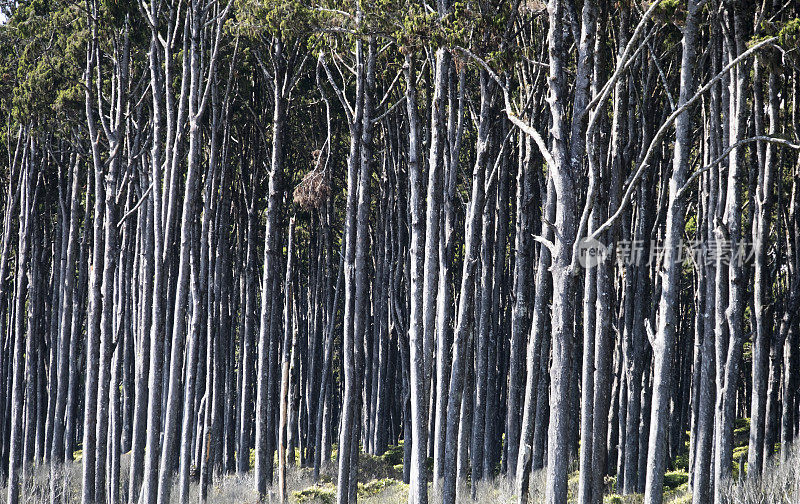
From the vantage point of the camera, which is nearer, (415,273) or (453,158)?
(415,273)

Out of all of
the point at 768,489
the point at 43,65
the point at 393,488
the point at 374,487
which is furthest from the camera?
the point at 374,487

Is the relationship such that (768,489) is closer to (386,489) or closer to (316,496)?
(316,496)

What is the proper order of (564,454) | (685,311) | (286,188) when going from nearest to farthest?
(564,454) < (286,188) < (685,311)

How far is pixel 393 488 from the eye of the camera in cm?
1367

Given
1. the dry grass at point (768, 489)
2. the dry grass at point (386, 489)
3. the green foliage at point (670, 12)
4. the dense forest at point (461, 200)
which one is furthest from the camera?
the dry grass at point (386, 489)

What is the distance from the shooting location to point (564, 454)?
5.57 meters

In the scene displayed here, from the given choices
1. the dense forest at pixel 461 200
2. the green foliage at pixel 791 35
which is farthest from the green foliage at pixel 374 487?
the green foliage at pixel 791 35

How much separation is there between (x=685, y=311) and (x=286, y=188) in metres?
10.2

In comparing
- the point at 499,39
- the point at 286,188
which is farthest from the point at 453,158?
the point at 286,188

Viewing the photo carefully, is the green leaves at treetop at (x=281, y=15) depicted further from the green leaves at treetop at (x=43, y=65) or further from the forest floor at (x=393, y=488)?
the forest floor at (x=393, y=488)

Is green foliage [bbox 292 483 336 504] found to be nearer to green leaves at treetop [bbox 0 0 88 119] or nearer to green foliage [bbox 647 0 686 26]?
green leaves at treetop [bbox 0 0 88 119]

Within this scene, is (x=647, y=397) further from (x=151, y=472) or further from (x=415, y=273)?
(x=151, y=472)

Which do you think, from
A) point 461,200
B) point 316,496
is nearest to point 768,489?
point 461,200

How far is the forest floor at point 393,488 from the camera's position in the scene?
8.83m
